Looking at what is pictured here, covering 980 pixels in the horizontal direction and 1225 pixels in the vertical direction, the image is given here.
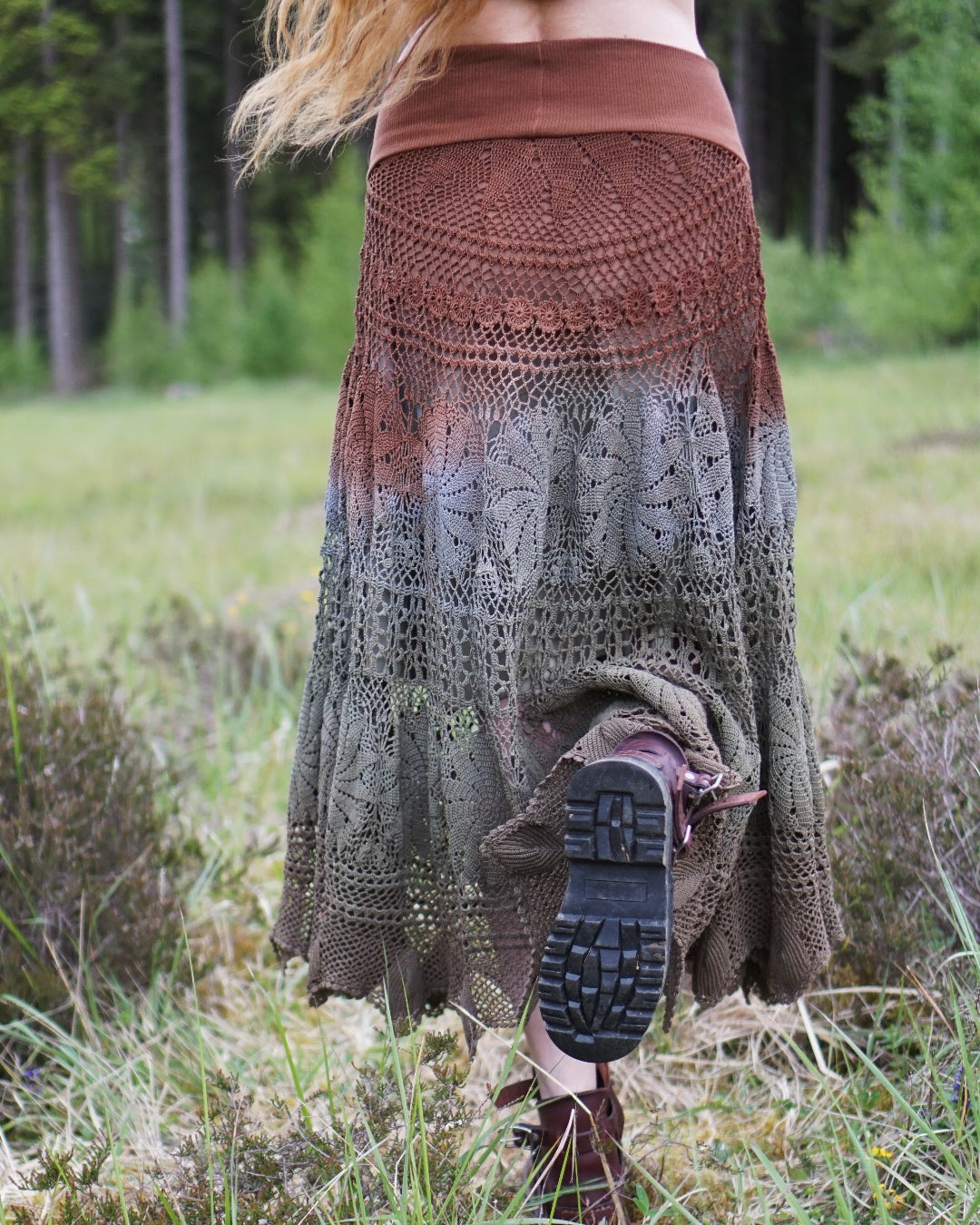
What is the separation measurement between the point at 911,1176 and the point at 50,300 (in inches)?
660

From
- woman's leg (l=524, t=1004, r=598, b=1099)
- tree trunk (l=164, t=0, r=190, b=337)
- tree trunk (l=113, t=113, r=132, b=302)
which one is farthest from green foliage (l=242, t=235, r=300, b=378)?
woman's leg (l=524, t=1004, r=598, b=1099)

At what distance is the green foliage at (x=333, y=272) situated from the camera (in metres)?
16.5

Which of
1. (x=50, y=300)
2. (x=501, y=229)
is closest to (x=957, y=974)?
(x=501, y=229)

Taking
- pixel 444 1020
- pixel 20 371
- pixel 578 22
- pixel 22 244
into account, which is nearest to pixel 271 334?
pixel 20 371

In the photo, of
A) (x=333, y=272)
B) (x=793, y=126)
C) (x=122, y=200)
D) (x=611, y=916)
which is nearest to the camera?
(x=611, y=916)

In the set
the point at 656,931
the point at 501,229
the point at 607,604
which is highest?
the point at 501,229

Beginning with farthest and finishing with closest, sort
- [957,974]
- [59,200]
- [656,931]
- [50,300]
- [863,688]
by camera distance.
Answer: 1. [50,300]
2. [59,200]
3. [863,688]
4. [957,974]
5. [656,931]

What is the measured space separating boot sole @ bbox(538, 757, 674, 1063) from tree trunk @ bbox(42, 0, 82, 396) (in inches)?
194

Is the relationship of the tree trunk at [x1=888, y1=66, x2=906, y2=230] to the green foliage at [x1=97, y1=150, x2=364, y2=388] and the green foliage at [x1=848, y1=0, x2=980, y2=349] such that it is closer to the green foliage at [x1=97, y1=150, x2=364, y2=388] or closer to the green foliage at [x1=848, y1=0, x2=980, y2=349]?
the green foliage at [x1=848, y1=0, x2=980, y2=349]

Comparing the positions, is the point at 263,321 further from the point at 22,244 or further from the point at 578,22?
the point at 578,22

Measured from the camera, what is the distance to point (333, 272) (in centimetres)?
1709

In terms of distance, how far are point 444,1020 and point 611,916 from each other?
4.20 feet

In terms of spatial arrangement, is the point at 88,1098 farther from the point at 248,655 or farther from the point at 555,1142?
the point at 248,655

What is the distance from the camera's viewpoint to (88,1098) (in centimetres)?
189
